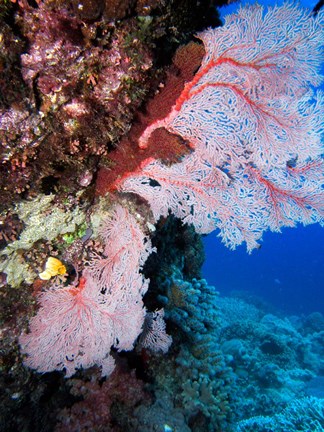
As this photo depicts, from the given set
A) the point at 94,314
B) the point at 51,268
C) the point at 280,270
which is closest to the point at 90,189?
the point at 51,268

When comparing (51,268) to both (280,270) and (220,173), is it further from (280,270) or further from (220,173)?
(280,270)

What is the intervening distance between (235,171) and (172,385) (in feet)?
9.82

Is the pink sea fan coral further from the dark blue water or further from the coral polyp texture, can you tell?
the dark blue water

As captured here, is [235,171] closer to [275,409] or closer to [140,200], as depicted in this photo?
[140,200]

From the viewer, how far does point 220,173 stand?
2.89 meters

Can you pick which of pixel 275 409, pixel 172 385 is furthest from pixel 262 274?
pixel 172 385

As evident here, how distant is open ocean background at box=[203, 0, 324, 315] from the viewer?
1476 inches

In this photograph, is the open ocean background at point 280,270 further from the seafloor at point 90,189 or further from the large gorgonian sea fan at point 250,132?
the large gorgonian sea fan at point 250,132

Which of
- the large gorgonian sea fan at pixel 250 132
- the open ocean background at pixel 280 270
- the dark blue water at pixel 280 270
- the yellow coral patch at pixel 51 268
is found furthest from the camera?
the dark blue water at pixel 280 270

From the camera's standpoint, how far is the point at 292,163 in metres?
2.95

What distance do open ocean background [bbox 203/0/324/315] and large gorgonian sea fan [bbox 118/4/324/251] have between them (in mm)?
19850

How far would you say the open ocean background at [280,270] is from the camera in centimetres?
3750

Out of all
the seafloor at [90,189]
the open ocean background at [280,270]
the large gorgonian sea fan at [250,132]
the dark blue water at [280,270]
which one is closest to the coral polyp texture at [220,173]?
the large gorgonian sea fan at [250,132]

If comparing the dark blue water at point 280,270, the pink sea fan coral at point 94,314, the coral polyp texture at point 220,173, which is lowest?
the pink sea fan coral at point 94,314
